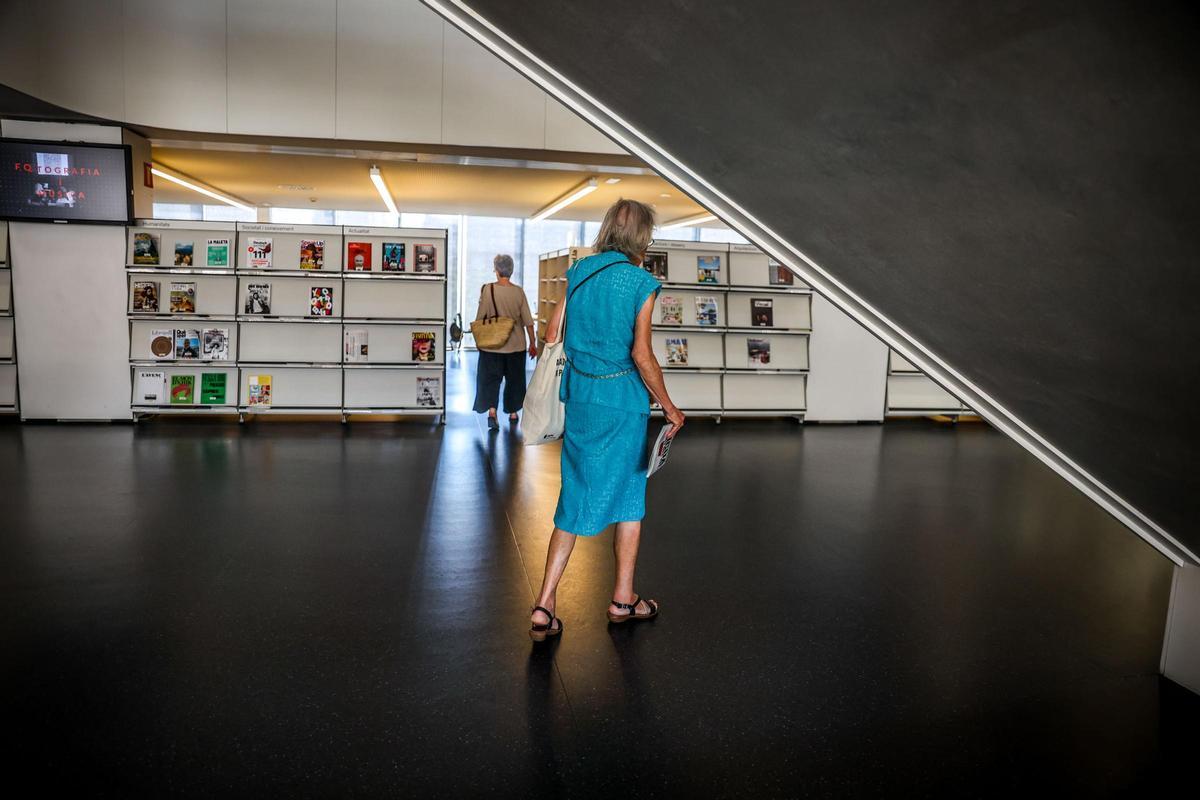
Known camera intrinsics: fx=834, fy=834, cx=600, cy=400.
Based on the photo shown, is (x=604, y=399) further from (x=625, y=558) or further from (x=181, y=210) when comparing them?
(x=181, y=210)

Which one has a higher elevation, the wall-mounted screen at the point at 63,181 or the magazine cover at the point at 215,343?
the wall-mounted screen at the point at 63,181

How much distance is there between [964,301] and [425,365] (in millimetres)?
7624

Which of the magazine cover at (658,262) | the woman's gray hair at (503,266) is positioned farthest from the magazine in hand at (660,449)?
the magazine cover at (658,262)

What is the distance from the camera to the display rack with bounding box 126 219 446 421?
28.9 feet

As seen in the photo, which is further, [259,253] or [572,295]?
[259,253]

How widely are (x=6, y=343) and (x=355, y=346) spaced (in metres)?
3.39

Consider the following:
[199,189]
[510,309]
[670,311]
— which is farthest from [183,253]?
[199,189]

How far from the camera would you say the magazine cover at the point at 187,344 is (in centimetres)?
881

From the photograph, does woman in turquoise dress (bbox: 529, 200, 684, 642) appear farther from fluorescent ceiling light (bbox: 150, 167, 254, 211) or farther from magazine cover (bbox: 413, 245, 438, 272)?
fluorescent ceiling light (bbox: 150, 167, 254, 211)

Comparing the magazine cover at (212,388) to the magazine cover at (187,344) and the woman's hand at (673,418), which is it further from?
the woman's hand at (673,418)

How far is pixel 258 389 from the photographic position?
9.02 meters

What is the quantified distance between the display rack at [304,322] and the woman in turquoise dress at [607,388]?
6009 mm

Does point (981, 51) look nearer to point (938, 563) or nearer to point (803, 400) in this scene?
point (938, 563)

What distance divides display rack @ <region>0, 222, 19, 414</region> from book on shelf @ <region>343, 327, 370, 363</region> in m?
3.20
